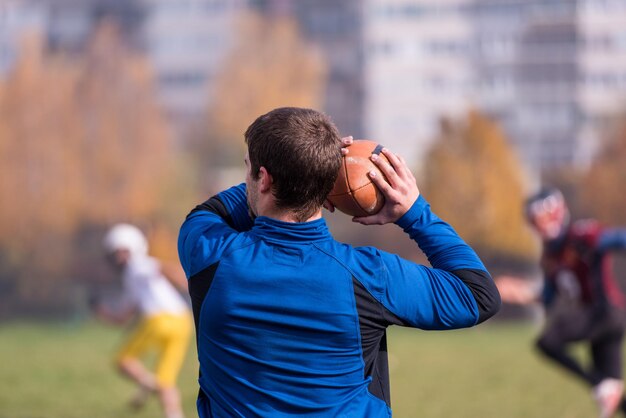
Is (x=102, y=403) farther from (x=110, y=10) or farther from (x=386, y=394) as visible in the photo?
(x=110, y=10)

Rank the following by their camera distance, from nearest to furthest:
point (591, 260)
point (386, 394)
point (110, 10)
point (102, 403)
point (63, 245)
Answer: point (386, 394)
point (591, 260)
point (102, 403)
point (63, 245)
point (110, 10)

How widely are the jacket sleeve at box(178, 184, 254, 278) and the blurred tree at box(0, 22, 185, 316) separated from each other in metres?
23.1

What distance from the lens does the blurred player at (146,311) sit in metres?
9.25

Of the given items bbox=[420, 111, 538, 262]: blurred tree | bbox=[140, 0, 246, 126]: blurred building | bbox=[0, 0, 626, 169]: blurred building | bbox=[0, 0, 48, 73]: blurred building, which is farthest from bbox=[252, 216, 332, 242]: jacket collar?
bbox=[0, 0, 48, 73]: blurred building

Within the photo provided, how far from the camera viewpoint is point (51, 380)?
12.1m

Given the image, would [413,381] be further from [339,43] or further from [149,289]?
[339,43]

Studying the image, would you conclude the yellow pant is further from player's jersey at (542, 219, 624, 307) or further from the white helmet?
player's jersey at (542, 219, 624, 307)

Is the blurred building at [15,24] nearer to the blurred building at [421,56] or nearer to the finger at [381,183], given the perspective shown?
the blurred building at [421,56]

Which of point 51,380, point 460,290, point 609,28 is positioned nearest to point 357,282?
point 460,290

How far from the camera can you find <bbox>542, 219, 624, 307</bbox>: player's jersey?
26.4 ft

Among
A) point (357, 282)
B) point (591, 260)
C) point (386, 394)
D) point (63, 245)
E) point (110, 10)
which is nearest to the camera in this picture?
point (357, 282)

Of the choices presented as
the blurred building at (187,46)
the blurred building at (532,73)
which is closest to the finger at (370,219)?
the blurred building at (532,73)

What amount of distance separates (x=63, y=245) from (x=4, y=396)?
15618 mm

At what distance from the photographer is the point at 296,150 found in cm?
243
